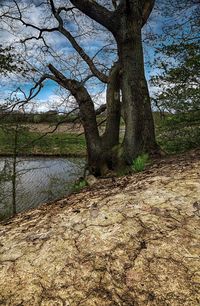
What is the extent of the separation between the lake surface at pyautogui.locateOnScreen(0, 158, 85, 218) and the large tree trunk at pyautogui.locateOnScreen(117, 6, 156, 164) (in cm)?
502

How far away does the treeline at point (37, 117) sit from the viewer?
8866mm

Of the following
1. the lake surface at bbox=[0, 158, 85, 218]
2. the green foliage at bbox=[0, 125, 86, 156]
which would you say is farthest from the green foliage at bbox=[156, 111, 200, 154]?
the lake surface at bbox=[0, 158, 85, 218]

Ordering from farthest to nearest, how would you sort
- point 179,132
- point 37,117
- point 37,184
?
point 37,184 < point 37,117 < point 179,132

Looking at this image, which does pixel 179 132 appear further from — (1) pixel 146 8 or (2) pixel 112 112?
(1) pixel 146 8

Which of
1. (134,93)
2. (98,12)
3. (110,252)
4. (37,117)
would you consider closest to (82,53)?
(98,12)

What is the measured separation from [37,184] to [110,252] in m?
13.1

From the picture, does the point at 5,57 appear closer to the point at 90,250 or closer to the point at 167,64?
the point at 167,64

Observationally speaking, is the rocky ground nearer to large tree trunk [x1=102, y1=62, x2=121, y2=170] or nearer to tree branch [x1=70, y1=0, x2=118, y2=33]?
large tree trunk [x1=102, y1=62, x2=121, y2=170]

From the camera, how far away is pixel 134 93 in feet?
21.6

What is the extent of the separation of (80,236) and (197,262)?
3.38 ft

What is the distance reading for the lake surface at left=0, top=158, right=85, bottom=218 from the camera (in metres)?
11.6

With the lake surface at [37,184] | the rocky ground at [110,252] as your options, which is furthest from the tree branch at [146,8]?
the lake surface at [37,184]

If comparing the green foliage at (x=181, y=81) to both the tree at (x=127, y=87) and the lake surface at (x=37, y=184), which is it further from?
the lake surface at (x=37, y=184)

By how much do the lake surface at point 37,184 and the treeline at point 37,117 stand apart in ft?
6.95
